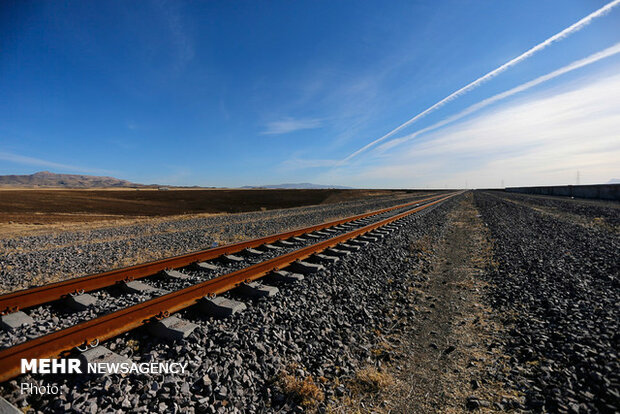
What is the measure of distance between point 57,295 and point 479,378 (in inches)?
262

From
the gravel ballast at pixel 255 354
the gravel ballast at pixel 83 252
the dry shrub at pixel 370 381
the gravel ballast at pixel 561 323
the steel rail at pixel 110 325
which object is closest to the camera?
the gravel ballast at pixel 255 354

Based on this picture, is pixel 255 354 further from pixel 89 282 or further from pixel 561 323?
pixel 561 323

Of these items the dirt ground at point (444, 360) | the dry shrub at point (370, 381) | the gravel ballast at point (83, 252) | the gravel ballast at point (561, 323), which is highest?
the gravel ballast at point (83, 252)

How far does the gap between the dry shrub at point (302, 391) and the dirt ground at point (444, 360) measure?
34 cm

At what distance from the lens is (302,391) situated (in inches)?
113

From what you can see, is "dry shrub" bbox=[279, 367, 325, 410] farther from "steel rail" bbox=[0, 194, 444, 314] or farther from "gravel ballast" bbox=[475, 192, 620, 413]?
"steel rail" bbox=[0, 194, 444, 314]

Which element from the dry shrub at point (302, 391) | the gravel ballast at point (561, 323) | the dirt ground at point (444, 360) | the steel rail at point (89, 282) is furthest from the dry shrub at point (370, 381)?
the steel rail at point (89, 282)

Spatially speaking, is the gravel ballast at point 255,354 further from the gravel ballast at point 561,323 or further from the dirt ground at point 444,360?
the gravel ballast at point 561,323

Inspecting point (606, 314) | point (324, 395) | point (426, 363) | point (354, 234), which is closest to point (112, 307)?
point (324, 395)

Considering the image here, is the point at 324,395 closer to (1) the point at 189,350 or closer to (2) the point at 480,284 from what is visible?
(1) the point at 189,350

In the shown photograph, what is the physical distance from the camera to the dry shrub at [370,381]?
3146mm

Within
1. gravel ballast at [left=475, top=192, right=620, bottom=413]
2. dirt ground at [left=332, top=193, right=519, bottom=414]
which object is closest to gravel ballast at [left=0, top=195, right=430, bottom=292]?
dirt ground at [left=332, top=193, right=519, bottom=414]

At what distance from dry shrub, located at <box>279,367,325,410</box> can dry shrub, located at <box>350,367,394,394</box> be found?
511 mm

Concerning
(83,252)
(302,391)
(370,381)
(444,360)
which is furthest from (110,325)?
(83,252)
